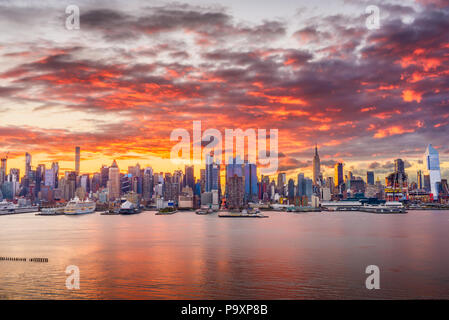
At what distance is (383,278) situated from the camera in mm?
51375

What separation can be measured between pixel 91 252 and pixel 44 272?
2241 cm

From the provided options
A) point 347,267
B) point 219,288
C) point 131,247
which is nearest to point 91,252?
point 131,247

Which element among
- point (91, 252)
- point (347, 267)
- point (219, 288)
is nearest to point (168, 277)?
point (219, 288)

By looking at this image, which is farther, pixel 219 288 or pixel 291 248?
pixel 291 248
